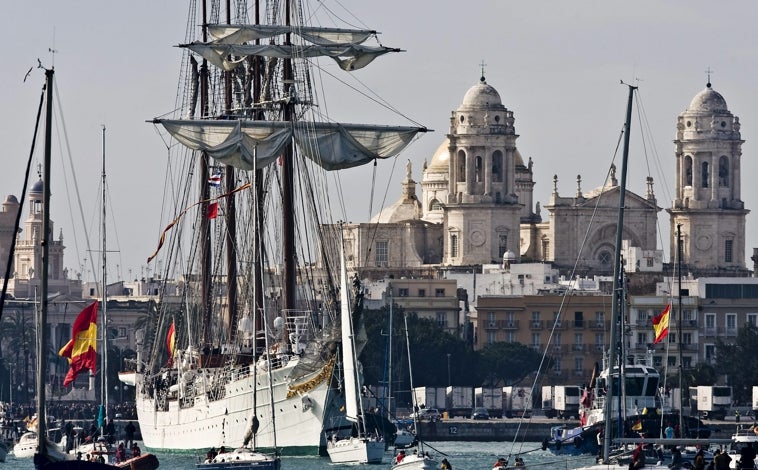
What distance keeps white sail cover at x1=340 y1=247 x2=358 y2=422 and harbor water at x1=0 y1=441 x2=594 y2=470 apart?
374 centimetres

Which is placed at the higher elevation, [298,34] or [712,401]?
[298,34]

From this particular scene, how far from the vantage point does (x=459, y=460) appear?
101 m

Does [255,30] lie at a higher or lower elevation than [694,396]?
higher

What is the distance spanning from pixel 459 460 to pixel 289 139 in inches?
537

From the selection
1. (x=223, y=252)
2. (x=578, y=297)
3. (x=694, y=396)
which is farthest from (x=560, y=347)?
(x=223, y=252)

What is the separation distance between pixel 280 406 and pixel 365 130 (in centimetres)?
1096

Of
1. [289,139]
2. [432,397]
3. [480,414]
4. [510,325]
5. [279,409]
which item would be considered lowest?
[480,414]

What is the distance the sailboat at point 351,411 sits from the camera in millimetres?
82688

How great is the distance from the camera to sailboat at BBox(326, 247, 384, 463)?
8269 centimetres

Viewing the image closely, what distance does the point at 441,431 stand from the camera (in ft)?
421

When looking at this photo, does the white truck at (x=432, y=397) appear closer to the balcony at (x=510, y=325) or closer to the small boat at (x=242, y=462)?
the balcony at (x=510, y=325)

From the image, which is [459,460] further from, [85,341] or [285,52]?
[85,341]

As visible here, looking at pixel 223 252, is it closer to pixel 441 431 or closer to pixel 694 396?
pixel 441 431

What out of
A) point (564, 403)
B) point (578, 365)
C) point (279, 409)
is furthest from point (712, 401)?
point (279, 409)
